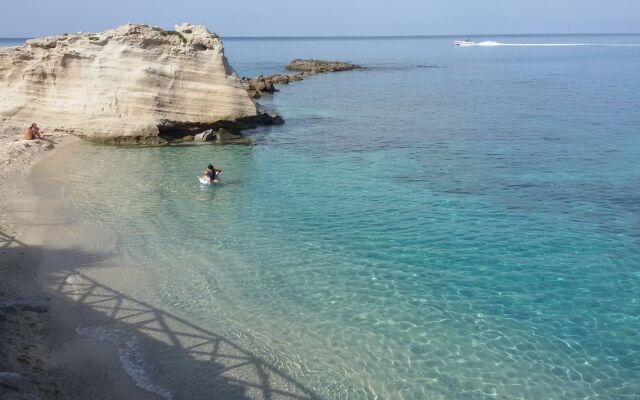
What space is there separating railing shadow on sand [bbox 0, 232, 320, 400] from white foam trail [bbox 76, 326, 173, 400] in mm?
90

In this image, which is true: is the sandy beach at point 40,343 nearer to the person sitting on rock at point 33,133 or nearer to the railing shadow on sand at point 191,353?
the railing shadow on sand at point 191,353

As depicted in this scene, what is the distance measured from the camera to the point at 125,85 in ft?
106


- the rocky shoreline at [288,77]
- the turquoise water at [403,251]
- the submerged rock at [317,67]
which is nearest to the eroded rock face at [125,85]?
the turquoise water at [403,251]

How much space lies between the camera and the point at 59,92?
3366 centimetres

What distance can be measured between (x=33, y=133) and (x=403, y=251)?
2522 centimetres

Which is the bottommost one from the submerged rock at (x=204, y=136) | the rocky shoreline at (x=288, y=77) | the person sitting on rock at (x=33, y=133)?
the submerged rock at (x=204, y=136)

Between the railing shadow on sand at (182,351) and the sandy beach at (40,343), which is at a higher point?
the sandy beach at (40,343)

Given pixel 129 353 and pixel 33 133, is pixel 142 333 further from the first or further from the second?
pixel 33 133

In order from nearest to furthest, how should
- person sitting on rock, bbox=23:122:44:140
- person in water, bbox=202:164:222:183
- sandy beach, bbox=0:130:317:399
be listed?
sandy beach, bbox=0:130:317:399 → person in water, bbox=202:164:222:183 → person sitting on rock, bbox=23:122:44:140

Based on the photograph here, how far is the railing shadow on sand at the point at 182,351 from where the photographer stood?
10.8m

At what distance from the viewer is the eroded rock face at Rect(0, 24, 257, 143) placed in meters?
32.6

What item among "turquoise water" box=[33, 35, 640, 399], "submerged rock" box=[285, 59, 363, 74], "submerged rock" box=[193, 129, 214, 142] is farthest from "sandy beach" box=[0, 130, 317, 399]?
"submerged rock" box=[285, 59, 363, 74]

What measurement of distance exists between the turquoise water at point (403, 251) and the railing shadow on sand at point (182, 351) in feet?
0.82

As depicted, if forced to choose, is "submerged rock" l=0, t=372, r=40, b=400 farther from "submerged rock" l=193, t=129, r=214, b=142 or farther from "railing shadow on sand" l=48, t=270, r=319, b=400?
"submerged rock" l=193, t=129, r=214, b=142
